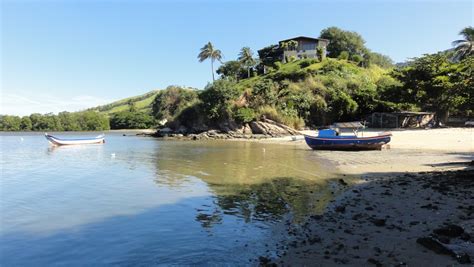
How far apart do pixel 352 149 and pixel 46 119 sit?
120798 millimetres

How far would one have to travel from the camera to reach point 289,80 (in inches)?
2852

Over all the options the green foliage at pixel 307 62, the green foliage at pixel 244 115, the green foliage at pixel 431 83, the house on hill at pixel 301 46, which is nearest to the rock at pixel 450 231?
the green foliage at pixel 431 83

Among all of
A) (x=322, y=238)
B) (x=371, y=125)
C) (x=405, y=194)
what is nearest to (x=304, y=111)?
(x=371, y=125)

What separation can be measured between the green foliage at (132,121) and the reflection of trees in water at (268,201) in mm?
107653

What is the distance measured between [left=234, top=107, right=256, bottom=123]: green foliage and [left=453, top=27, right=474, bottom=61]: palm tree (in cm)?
3621

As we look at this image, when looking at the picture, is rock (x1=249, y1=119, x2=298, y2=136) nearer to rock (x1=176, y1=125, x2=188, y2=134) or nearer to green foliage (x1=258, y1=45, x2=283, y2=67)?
rock (x1=176, y1=125, x2=188, y2=134)

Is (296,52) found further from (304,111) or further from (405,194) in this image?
(405,194)

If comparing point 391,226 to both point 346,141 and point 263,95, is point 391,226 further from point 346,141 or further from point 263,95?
point 263,95

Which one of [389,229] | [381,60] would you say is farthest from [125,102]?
[389,229]

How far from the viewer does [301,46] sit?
98750 millimetres

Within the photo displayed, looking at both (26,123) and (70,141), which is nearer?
(70,141)

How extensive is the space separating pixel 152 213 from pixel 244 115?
4842cm

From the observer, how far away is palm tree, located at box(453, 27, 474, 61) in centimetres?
5938

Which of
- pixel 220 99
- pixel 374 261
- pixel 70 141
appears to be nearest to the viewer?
pixel 374 261
